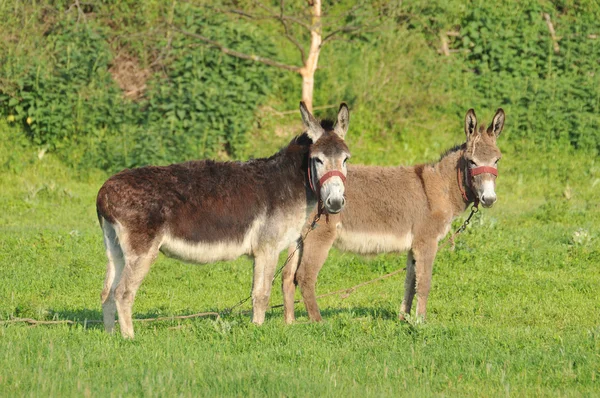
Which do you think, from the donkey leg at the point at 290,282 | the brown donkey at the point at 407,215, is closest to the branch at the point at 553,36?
the brown donkey at the point at 407,215

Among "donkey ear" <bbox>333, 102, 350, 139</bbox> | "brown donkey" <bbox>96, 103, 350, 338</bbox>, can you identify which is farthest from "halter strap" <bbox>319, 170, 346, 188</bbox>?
"donkey ear" <bbox>333, 102, 350, 139</bbox>

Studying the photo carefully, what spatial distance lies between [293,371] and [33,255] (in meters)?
6.42

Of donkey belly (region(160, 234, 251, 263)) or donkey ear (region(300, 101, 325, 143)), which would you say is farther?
donkey ear (region(300, 101, 325, 143))

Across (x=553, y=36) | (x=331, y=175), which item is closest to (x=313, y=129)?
(x=331, y=175)

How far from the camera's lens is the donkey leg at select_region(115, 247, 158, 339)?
7324mm

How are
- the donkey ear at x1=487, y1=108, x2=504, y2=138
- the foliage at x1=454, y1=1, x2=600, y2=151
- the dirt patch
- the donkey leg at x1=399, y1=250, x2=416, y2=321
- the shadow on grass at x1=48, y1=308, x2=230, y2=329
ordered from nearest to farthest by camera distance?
the shadow on grass at x1=48, y1=308, x2=230, y2=329
the donkey ear at x1=487, y1=108, x2=504, y2=138
the donkey leg at x1=399, y1=250, x2=416, y2=321
the dirt patch
the foliage at x1=454, y1=1, x2=600, y2=151

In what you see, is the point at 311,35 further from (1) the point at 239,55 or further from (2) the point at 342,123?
(2) the point at 342,123

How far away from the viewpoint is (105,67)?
1803 cm

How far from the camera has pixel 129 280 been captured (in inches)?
290

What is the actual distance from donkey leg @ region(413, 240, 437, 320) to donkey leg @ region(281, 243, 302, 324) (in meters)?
1.23

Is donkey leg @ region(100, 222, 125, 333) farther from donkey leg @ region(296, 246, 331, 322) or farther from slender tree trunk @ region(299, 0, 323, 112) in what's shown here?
slender tree trunk @ region(299, 0, 323, 112)

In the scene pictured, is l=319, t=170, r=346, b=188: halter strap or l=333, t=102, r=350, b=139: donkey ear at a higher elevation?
l=333, t=102, r=350, b=139: donkey ear

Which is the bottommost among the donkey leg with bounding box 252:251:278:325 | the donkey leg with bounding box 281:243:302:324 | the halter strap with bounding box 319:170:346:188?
the donkey leg with bounding box 281:243:302:324

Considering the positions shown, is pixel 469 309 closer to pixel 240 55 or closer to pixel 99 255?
pixel 99 255
